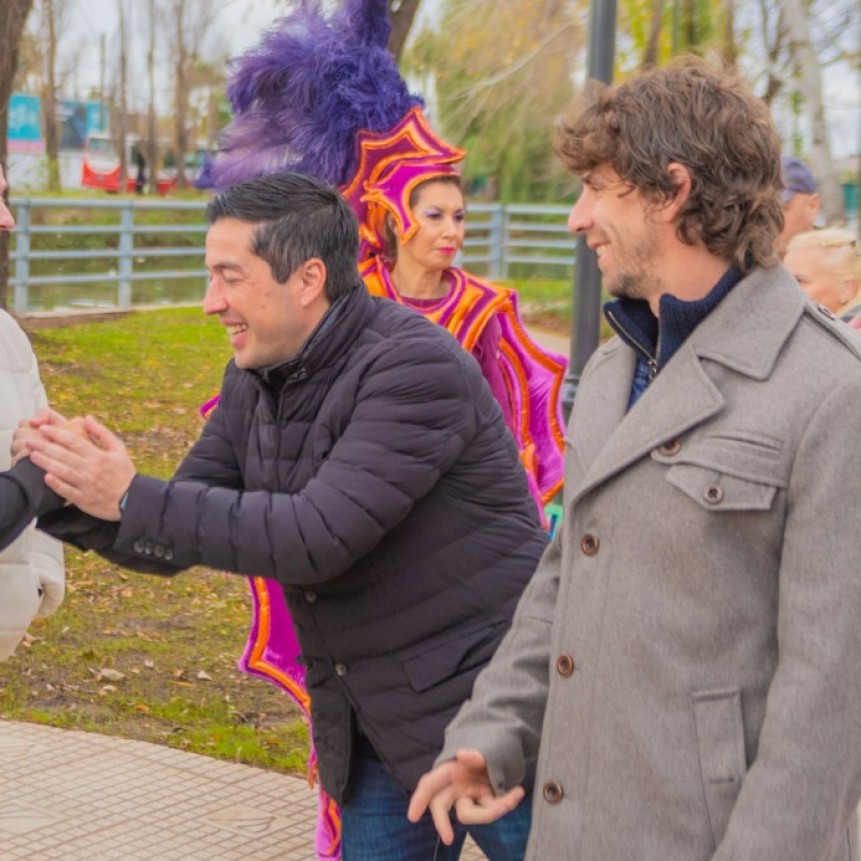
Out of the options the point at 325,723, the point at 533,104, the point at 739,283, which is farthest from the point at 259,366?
the point at 533,104

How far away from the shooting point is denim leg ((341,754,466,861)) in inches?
123

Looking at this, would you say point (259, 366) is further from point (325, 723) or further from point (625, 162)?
point (625, 162)

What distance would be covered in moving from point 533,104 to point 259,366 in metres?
18.1

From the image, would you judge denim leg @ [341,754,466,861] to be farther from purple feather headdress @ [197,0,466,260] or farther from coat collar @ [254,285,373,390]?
purple feather headdress @ [197,0,466,260]

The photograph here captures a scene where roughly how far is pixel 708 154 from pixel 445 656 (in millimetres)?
1148

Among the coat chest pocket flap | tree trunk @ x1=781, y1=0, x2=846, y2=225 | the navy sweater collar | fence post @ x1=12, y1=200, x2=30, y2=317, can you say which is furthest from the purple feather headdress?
fence post @ x1=12, y1=200, x2=30, y2=317

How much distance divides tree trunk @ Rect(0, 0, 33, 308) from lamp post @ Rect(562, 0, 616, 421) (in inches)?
222

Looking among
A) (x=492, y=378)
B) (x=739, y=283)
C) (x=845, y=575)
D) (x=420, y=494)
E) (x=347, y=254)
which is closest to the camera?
(x=845, y=575)

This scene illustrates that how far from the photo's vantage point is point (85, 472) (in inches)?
111

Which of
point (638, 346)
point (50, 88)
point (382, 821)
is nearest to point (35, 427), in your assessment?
point (382, 821)

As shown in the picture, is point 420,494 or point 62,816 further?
point 62,816

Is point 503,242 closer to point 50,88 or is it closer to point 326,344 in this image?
point 326,344

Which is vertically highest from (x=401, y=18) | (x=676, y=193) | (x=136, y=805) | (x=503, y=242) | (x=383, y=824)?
(x=401, y=18)

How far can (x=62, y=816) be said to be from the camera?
5.06 meters
